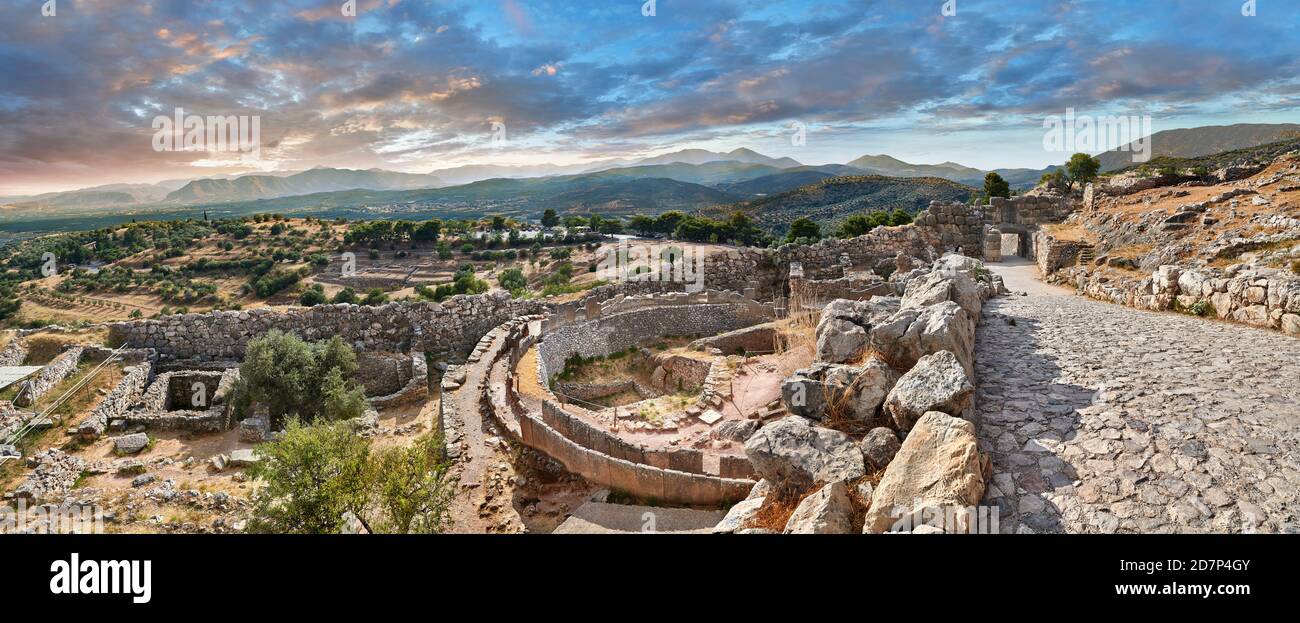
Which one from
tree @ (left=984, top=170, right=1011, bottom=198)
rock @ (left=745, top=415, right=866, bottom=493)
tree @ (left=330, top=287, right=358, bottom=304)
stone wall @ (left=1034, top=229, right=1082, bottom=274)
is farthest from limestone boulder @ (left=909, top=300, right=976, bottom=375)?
tree @ (left=984, top=170, right=1011, bottom=198)

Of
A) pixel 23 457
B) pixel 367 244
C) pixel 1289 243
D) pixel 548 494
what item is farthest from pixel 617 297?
pixel 367 244

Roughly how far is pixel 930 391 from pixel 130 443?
15165 mm

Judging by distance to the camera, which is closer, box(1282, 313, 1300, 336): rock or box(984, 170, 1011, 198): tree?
box(1282, 313, 1300, 336): rock

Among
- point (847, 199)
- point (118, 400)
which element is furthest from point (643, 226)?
point (118, 400)

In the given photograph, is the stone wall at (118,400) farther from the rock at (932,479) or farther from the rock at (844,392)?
the rock at (932,479)

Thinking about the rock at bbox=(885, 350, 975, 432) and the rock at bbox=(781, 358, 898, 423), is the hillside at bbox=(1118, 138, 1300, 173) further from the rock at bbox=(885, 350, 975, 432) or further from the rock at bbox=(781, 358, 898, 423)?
the rock at bbox=(885, 350, 975, 432)

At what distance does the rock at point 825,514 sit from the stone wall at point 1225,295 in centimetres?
717

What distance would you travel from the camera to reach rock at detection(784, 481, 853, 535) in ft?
12.8

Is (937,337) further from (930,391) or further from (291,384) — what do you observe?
(291,384)

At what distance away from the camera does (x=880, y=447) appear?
16.5 feet

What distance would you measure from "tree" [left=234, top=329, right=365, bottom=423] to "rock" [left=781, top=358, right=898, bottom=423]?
40.7 feet

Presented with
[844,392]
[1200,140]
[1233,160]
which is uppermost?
[1200,140]
